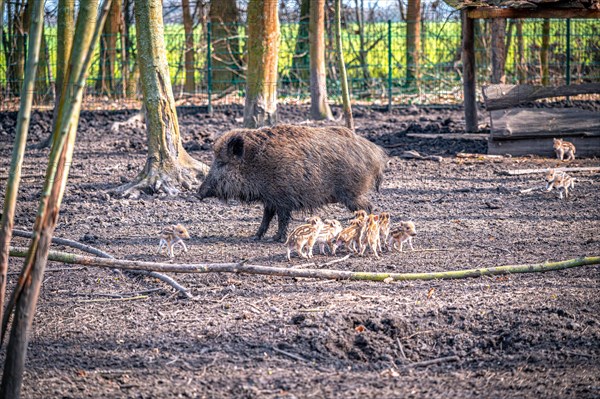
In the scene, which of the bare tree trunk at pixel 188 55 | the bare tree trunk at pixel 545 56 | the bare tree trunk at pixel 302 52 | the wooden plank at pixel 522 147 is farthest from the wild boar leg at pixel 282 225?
the bare tree trunk at pixel 545 56

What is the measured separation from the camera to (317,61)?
17422 mm

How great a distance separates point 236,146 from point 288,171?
2.16 ft

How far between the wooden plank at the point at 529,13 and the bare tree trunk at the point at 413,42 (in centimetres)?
735

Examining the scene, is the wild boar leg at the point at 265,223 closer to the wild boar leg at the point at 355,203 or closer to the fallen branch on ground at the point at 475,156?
the wild boar leg at the point at 355,203

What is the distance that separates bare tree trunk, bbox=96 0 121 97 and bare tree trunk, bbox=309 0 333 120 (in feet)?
18.2

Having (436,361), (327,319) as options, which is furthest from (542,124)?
A: (436,361)

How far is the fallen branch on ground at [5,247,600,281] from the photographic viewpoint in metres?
5.63

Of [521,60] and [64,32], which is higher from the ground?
[64,32]

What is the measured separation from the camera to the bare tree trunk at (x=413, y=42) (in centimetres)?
2122

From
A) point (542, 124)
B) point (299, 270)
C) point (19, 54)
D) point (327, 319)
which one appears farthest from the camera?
point (19, 54)

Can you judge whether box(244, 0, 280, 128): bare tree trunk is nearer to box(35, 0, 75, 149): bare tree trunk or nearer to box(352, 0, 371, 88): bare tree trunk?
box(35, 0, 75, 149): bare tree trunk

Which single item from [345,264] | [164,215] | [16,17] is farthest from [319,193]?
[16,17]

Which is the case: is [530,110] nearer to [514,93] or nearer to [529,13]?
[514,93]

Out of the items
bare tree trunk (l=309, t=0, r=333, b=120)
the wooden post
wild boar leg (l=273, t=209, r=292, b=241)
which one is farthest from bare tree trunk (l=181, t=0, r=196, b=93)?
wild boar leg (l=273, t=209, r=292, b=241)
